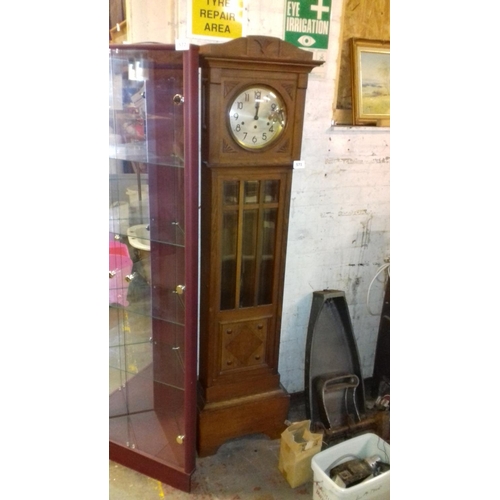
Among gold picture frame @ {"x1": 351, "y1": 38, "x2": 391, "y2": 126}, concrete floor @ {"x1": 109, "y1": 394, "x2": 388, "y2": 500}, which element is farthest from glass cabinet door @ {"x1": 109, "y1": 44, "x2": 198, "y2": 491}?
gold picture frame @ {"x1": 351, "y1": 38, "x2": 391, "y2": 126}

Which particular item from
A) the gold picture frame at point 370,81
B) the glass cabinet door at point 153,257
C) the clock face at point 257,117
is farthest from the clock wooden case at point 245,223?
the gold picture frame at point 370,81

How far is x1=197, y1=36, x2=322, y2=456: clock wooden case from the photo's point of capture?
1.57m

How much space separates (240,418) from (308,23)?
1707 mm

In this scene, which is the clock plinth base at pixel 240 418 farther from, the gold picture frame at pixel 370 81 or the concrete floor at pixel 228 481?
the gold picture frame at pixel 370 81

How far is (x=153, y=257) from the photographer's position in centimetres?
184

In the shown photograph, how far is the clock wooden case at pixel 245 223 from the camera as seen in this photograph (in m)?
1.57

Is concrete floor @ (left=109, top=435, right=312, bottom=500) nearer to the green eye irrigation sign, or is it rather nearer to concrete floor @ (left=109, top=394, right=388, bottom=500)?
concrete floor @ (left=109, top=394, right=388, bottom=500)

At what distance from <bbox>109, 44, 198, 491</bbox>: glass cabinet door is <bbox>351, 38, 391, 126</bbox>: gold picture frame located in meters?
0.86

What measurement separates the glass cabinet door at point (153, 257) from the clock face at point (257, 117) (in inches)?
8.8
